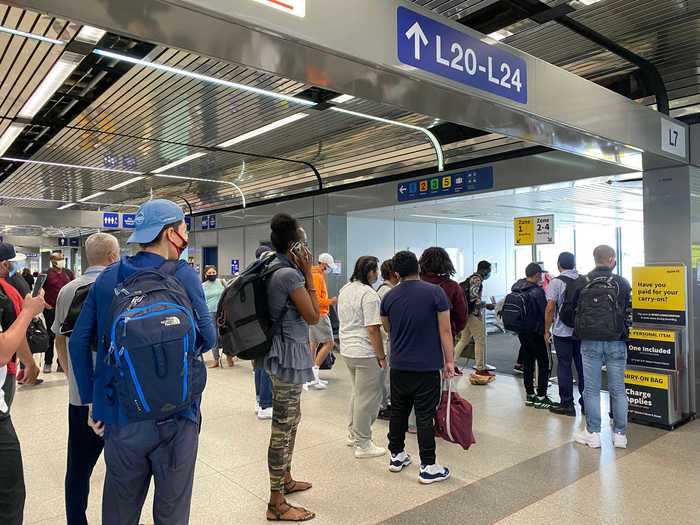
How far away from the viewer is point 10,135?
7266 millimetres

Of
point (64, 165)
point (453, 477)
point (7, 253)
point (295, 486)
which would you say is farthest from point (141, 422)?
point (64, 165)

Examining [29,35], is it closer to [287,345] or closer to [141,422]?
[287,345]

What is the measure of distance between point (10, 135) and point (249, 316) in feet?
21.1

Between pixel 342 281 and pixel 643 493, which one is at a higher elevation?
pixel 342 281

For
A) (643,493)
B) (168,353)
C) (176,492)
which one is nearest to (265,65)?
(168,353)

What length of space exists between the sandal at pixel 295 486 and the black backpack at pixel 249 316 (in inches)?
42.7

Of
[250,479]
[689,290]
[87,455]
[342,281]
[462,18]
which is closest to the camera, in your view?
[87,455]

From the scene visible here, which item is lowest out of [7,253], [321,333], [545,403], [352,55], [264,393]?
[545,403]

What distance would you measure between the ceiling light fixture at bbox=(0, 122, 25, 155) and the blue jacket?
618 centimetres

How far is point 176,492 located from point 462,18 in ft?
12.6

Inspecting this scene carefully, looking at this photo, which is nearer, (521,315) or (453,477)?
(453,477)

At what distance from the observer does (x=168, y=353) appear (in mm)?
1746

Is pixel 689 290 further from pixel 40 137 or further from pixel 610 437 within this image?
pixel 40 137

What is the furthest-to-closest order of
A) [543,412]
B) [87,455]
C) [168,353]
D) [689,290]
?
[543,412], [689,290], [87,455], [168,353]
